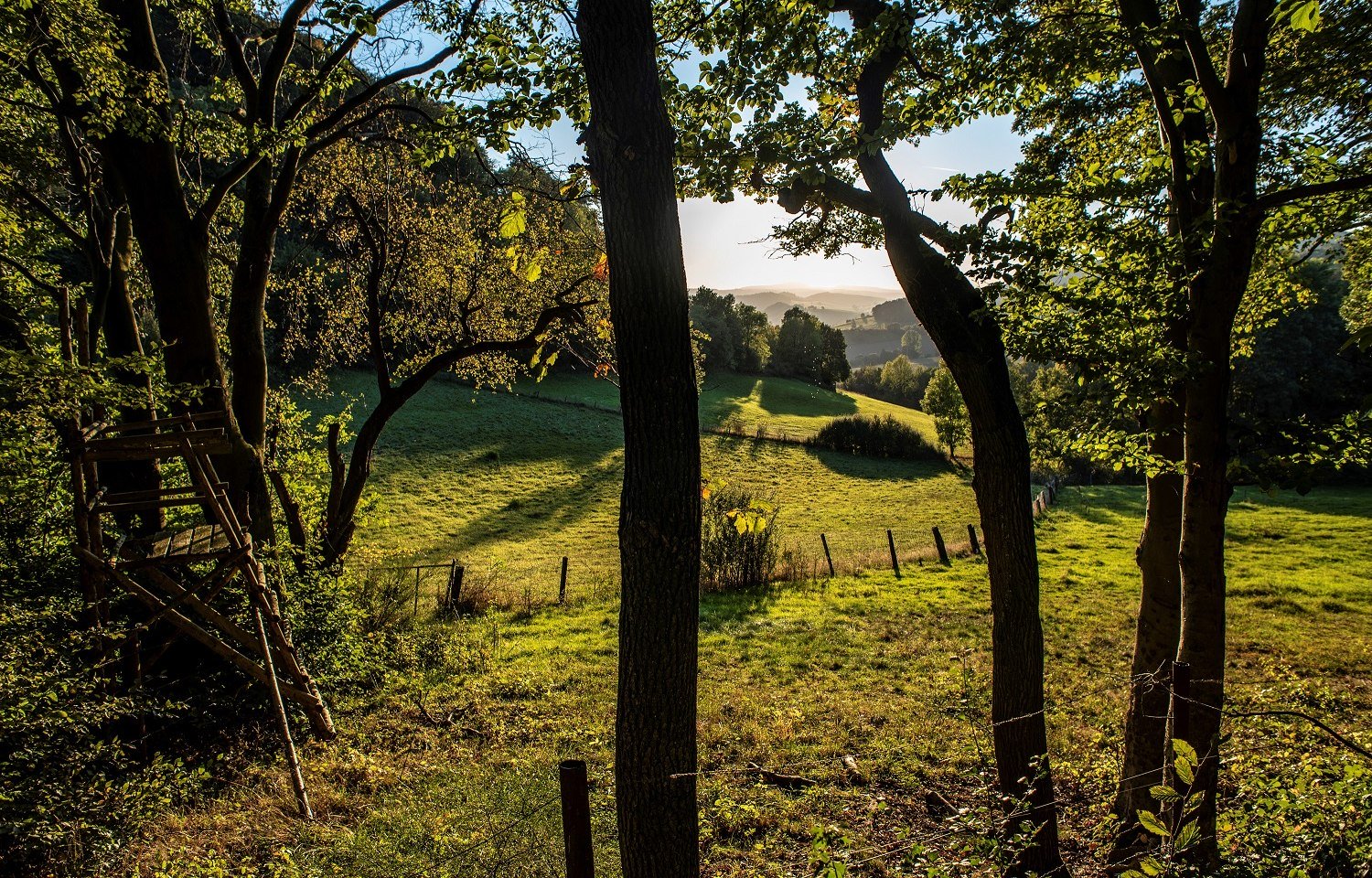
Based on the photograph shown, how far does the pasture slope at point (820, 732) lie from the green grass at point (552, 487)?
109 inches

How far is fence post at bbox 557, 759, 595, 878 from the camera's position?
2.92m

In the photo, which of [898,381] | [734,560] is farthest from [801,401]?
[734,560]

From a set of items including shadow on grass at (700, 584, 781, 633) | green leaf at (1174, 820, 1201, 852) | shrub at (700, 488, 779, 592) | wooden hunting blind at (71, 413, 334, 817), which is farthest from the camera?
shrub at (700, 488, 779, 592)

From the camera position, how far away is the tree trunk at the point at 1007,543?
15.9 feet

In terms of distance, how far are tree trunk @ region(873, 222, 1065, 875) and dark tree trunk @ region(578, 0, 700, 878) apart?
9.43 ft

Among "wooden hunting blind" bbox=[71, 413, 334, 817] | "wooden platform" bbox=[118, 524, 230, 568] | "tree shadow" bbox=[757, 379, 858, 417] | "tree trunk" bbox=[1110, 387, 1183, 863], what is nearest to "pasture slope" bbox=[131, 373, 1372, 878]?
"tree trunk" bbox=[1110, 387, 1183, 863]

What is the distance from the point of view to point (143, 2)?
23.9 feet

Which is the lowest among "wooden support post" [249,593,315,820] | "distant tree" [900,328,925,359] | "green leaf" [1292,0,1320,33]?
"wooden support post" [249,593,315,820]

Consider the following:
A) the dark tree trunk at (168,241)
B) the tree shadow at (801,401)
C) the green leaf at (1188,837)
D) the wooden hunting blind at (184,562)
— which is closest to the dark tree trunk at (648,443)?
the green leaf at (1188,837)

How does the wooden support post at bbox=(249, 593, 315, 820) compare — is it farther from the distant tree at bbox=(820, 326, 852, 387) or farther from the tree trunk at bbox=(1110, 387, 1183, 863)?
the distant tree at bbox=(820, 326, 852, 387)

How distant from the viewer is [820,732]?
8133 mm

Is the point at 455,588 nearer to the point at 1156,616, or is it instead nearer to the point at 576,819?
the point at 576,819

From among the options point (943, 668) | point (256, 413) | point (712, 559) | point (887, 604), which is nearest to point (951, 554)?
point (887, 604)

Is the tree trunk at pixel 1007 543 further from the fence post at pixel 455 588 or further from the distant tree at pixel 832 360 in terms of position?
the distant tree at pixel 832 360
